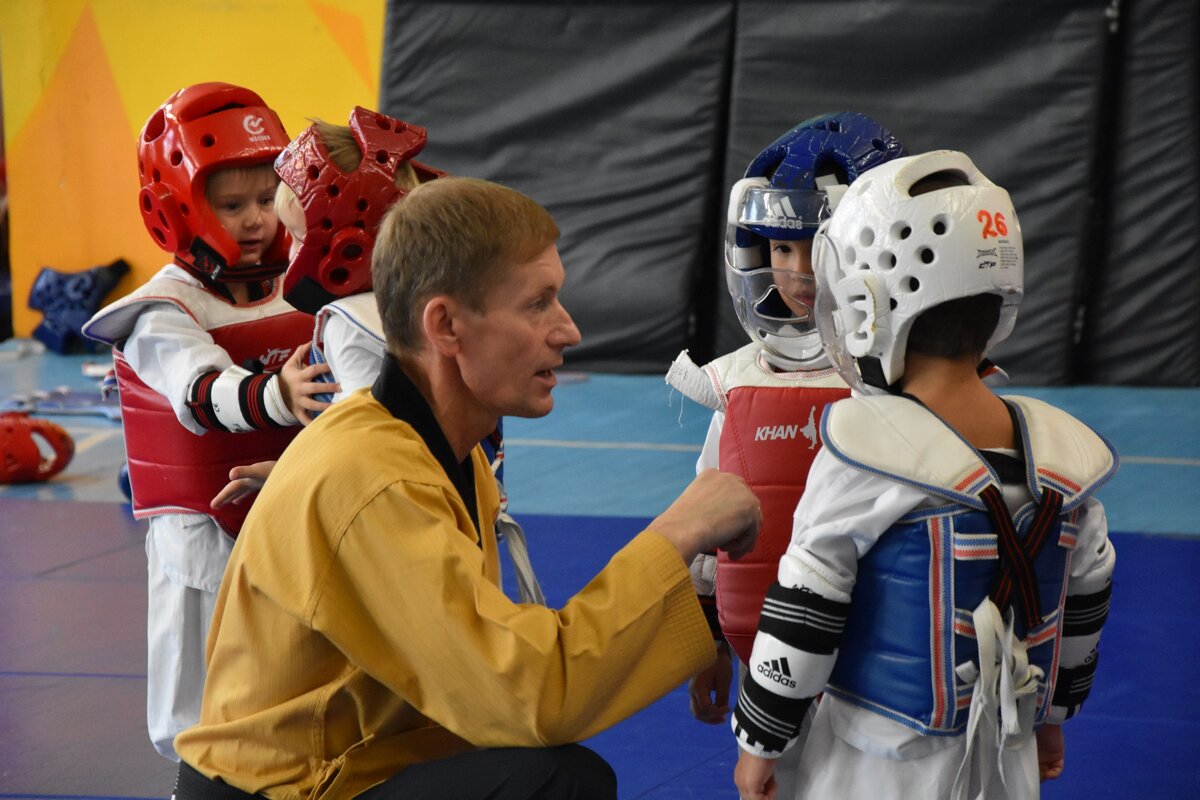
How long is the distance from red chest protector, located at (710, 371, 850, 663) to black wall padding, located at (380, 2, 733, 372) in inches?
258

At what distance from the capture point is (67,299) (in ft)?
34.7

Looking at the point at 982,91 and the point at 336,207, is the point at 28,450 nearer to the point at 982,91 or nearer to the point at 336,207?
the point at 336,207

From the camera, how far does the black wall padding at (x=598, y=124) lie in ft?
30.0

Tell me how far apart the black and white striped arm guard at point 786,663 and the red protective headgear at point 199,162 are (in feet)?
6.48

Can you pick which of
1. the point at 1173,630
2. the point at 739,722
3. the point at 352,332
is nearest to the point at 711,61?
the point at 1173,630

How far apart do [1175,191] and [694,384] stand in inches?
268

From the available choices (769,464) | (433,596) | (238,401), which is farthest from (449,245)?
(238,401)

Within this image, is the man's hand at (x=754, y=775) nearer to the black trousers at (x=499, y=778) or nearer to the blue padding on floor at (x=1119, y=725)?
the black trousers at (x=499, y=778)

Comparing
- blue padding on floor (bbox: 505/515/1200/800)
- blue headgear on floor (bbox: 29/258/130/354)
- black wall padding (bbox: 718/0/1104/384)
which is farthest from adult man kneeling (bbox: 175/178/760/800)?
blue headgear on floor (bbox: 29/258/130/354)

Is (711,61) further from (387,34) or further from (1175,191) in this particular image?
(1175,191)

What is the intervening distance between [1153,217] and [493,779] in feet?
25.5

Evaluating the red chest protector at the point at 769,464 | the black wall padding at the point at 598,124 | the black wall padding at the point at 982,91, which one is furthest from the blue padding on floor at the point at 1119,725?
the black wall padding at the point at 598,124

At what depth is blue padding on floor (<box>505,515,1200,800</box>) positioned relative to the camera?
342cm

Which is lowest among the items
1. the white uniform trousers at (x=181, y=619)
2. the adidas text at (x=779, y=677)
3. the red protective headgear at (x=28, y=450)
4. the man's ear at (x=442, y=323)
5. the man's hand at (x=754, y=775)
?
the red protective headgear at (x=28, y=450)
